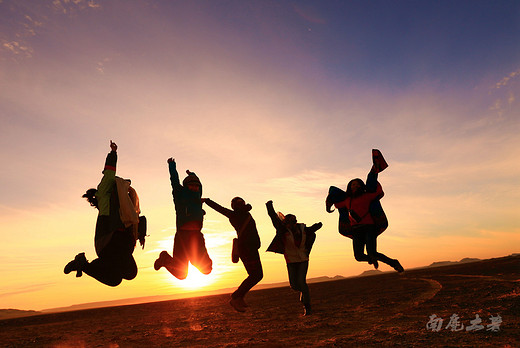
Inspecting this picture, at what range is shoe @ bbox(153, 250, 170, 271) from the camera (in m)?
6.33

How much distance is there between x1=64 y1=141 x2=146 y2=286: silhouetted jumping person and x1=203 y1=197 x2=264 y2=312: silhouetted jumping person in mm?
1414

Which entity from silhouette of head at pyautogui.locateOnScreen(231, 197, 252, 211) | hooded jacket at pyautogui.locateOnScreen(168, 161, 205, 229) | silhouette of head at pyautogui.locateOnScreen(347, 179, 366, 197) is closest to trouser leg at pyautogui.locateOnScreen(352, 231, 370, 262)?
silhouette of head at pyautogui.locateOnScreen(347, 179, 366, 197)

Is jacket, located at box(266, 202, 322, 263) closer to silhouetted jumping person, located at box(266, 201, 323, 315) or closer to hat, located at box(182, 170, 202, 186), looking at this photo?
silhouetted jumping person, located at box(266, 201, 323, 315)

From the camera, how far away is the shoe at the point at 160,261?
6.33 meters

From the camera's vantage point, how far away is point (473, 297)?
22047 mm

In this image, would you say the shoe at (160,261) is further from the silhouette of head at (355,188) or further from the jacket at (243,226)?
the silhouette of head at (355,188)

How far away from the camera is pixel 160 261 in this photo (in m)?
6.38

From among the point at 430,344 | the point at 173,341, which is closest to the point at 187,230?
the point at 430,344

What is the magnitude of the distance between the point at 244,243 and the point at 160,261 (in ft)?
4.99

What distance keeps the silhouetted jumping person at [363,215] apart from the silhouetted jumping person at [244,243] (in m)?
1.62

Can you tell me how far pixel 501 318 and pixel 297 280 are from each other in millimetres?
12156

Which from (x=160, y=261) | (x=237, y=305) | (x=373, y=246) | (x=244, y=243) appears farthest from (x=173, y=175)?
(x=373, y=246)

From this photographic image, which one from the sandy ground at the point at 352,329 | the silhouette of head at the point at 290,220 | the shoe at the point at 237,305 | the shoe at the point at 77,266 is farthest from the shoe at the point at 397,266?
the sandy ground at the point at 352,329

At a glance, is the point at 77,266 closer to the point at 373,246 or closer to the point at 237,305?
the point at 237,305
